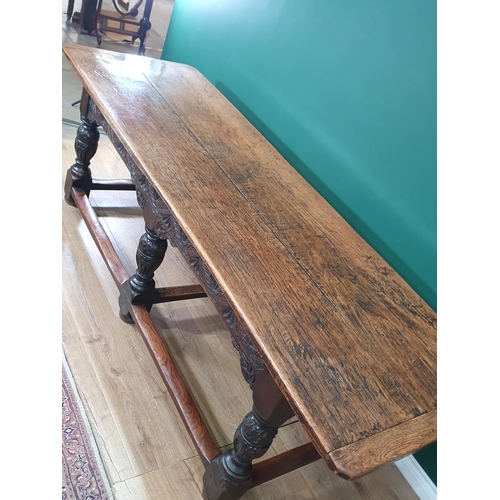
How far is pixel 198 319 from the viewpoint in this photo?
2053mm

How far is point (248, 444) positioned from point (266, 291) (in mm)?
442

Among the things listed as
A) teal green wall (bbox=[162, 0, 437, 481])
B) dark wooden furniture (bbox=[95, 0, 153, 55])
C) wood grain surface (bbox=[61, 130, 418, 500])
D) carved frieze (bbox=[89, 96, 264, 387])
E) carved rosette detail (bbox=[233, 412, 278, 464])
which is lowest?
wood grain surface (bbox=[61, 130, 418, 500])

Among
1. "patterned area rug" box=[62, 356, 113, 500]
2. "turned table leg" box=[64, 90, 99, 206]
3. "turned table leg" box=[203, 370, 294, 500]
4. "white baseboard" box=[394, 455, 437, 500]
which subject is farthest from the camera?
"turned table leg" box=[64, 90, 99, 206]

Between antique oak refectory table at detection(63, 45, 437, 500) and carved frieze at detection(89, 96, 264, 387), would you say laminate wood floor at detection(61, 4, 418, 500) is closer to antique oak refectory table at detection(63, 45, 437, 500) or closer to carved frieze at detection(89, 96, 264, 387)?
antique oak refectory table at detection(63, 45, 437, 500)

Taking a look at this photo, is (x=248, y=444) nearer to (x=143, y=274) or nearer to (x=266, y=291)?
(x=266, y=291)

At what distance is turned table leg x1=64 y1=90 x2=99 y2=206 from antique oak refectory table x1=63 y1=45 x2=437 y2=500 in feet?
0.32

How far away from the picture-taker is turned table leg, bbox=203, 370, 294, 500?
1.17m

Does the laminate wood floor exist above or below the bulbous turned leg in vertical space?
below

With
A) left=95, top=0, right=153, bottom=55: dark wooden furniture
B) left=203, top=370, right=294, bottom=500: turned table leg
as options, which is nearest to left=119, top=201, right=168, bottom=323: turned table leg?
left=203, top=370, right=294, bottom=500: turned table leg

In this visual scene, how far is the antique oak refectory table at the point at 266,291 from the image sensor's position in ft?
3.28

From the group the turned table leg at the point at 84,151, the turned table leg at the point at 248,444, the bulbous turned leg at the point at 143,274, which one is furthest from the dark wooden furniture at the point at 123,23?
the turned table leg at the point at 248,444

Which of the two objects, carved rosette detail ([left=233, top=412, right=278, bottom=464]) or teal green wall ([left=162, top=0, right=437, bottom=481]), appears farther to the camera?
teal green wall ([left=162, top=0, right=437, bottom=481])

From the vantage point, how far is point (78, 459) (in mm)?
1423

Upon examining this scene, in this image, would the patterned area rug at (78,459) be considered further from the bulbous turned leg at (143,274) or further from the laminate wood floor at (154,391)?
the bulbous turned leg at (143,274)
